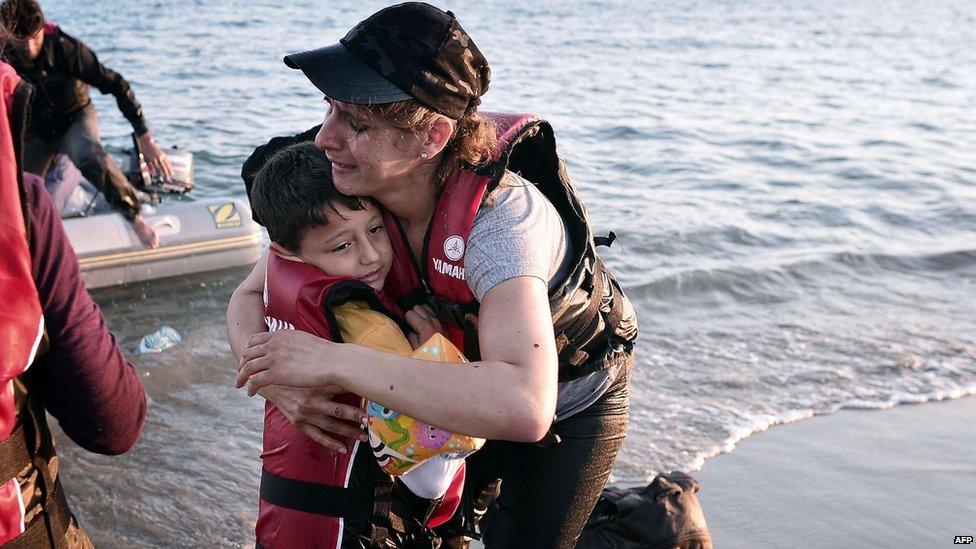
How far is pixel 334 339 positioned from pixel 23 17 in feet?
14.2

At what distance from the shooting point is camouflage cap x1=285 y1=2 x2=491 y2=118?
2.38m

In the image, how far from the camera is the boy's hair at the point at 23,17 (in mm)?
5539

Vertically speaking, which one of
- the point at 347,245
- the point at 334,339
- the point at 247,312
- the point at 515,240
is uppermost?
the point at 515,240

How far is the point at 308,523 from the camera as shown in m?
2.52

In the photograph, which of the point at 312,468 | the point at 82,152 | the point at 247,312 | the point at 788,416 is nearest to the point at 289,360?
the point at 312,468

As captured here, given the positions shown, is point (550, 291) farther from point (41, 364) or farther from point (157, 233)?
point (157, 233)

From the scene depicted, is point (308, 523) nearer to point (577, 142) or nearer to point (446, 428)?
point (446, 428)

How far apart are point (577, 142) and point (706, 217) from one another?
11.0 ft

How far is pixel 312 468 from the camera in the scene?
254 cm

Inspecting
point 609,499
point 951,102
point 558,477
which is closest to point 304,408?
point 558,477

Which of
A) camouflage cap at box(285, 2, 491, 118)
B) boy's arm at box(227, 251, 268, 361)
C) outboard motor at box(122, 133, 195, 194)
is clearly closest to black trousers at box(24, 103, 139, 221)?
outboard motor at box(122, 133, 195, 194)

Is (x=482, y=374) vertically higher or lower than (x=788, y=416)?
higher

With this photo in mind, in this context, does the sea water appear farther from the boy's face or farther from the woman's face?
the woman's face

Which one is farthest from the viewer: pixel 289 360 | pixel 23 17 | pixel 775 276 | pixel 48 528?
pixel 775 276
